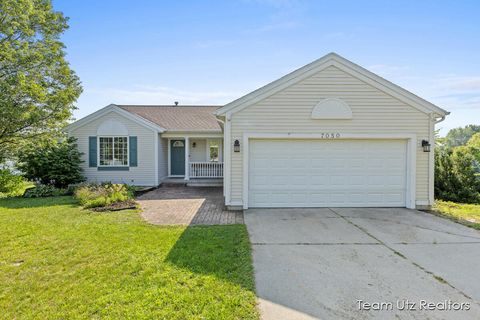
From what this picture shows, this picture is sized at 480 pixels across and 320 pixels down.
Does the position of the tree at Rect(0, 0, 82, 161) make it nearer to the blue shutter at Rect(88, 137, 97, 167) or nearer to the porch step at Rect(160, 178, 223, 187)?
the blue shutter at Rect(88, 137, 97, 167)

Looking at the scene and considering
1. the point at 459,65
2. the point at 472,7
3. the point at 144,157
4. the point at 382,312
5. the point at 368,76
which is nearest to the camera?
the point at 382,312

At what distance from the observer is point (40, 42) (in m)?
7.83

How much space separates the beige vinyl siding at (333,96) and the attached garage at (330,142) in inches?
1.2

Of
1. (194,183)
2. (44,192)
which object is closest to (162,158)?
(194,183)

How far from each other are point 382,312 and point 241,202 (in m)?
5.31

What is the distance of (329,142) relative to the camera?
8055 mm

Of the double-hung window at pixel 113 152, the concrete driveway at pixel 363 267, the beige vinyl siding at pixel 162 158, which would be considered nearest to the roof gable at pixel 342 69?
the concrete driveway at pixel 363 267

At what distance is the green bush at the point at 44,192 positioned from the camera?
10.7 metres

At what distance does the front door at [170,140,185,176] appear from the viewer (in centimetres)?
1538

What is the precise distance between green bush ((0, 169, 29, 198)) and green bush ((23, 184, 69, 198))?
932mm

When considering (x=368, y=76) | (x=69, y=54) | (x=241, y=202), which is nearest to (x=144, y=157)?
(x=69, y=54)

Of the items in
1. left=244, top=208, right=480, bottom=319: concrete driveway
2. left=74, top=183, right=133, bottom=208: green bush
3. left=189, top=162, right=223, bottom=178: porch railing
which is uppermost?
left=189, top=162, right=223, bottom=178: porch railing

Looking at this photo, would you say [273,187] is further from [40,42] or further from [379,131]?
[40,42]

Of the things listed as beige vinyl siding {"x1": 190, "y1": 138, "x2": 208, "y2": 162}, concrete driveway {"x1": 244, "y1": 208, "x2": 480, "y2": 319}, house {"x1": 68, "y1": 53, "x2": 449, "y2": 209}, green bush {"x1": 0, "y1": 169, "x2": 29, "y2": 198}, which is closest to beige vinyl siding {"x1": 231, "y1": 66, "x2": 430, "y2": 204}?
house {"x1": 68, "y1": 53, "x2": 449, "y2": 209}
